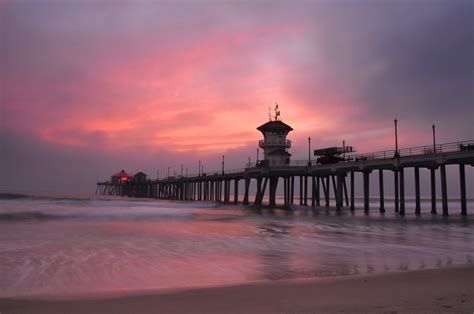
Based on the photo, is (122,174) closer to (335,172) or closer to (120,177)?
(120,177)

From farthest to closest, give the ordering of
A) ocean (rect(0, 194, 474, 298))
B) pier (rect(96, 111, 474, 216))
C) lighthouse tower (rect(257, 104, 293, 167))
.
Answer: lighthouse tower (rect(257, 104, 293, 167)) → pier (rect(96, 111, 474, 216)) → ocean (rect(0, 194, 474, 298))

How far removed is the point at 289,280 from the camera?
7863 millimetres

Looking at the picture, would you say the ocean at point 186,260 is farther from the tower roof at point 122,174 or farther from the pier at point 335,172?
the tower roof at point 122,174

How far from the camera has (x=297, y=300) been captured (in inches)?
239

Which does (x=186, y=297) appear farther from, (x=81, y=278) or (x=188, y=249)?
(x=188, y=249)

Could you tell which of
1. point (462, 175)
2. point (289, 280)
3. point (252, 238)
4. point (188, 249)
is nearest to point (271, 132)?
point (462, 175)

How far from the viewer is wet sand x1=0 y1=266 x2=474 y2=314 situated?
554cm

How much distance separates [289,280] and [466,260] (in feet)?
19.5

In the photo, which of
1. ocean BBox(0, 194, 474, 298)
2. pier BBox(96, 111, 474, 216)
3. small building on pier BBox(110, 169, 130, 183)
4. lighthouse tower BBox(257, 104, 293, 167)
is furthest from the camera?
small building on pier BBox(110, 169, 130, 183)

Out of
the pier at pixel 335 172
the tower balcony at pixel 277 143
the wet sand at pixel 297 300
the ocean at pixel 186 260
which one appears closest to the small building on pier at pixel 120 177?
the pier at pixel 335 172

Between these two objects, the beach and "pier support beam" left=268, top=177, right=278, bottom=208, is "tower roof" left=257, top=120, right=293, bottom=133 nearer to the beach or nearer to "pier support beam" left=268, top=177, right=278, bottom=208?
"pier support beam" left=268, top=177, right=278, bottom=208

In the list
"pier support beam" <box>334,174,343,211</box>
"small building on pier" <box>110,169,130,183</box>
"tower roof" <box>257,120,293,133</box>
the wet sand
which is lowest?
the wet sand

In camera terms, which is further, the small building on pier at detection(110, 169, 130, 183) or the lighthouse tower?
the small building on pier at detection(110, 169, 130, 183)

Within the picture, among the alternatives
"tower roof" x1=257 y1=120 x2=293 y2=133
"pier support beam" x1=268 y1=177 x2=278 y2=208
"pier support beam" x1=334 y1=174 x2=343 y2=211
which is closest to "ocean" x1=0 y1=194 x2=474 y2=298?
"pier support beam" x1=334 y1=174 x2=343 y2=211
